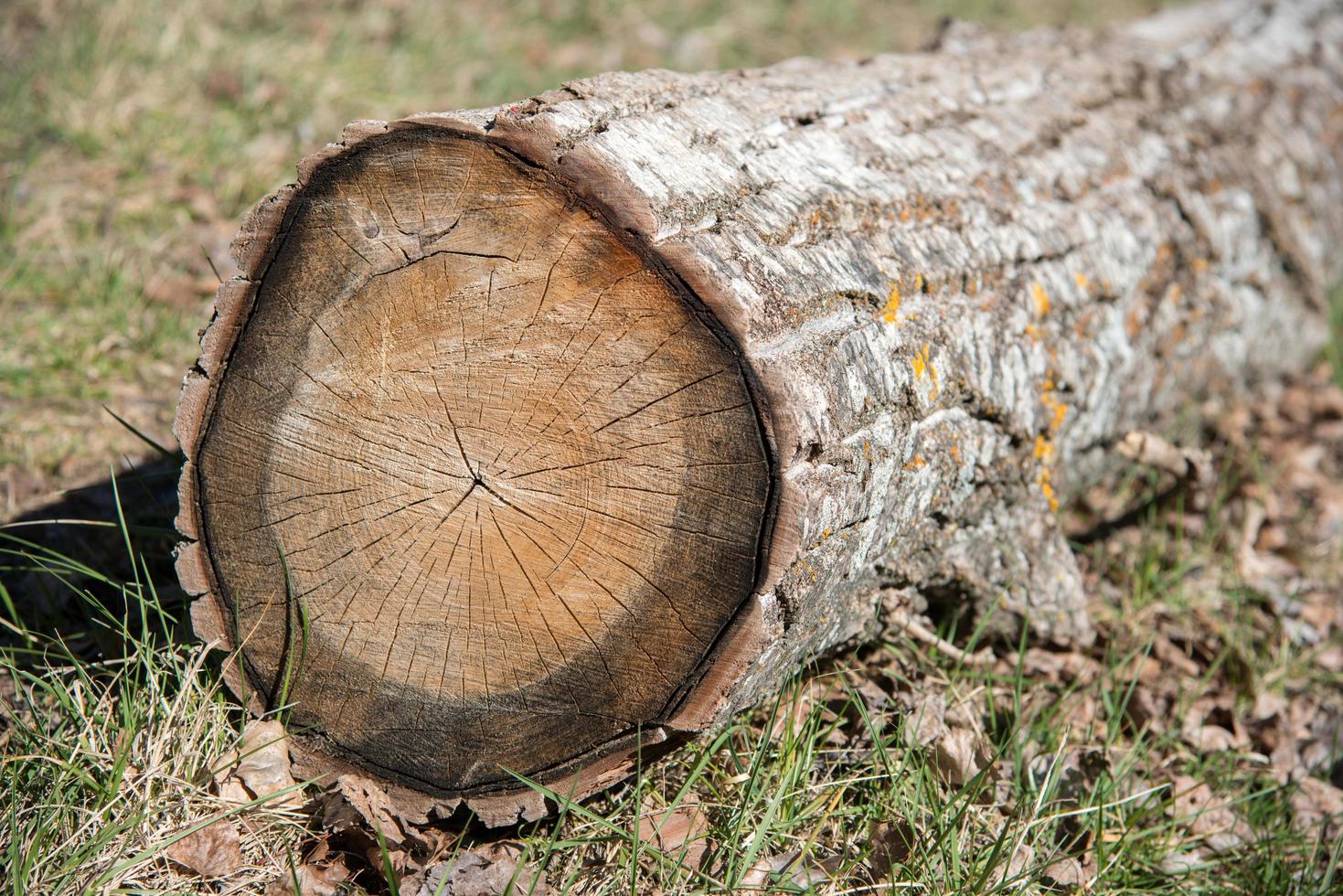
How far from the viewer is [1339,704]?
8.73 ft

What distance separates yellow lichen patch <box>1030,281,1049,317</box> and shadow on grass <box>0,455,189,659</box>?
6.32 ft

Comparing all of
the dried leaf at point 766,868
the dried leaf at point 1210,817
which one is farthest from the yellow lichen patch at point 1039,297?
the dried leaf at point 766,868

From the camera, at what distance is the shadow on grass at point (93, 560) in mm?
2172

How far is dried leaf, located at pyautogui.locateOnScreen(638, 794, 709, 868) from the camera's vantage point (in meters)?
1.84

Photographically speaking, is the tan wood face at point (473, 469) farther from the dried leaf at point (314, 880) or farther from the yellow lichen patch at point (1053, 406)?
the yellow lichen patch at point (1053, 406)

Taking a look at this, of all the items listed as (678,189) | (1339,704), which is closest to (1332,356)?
(1339,704)

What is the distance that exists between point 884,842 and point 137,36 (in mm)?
4081

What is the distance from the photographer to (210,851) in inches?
68.8

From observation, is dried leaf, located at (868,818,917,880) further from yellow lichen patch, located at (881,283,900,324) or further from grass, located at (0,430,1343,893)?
yellow lichen patch, located at (881,283,900,324)

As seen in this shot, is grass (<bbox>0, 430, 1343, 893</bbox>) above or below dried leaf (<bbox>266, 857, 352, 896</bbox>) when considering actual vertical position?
above

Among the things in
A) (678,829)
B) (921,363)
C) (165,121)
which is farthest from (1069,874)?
(165,121)

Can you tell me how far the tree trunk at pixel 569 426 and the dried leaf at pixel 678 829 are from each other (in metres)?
0.15

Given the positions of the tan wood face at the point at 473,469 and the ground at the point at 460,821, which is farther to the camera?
the ground at the point at 460,821

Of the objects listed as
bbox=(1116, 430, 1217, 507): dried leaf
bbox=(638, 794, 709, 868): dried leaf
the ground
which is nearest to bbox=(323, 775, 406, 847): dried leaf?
the ground
